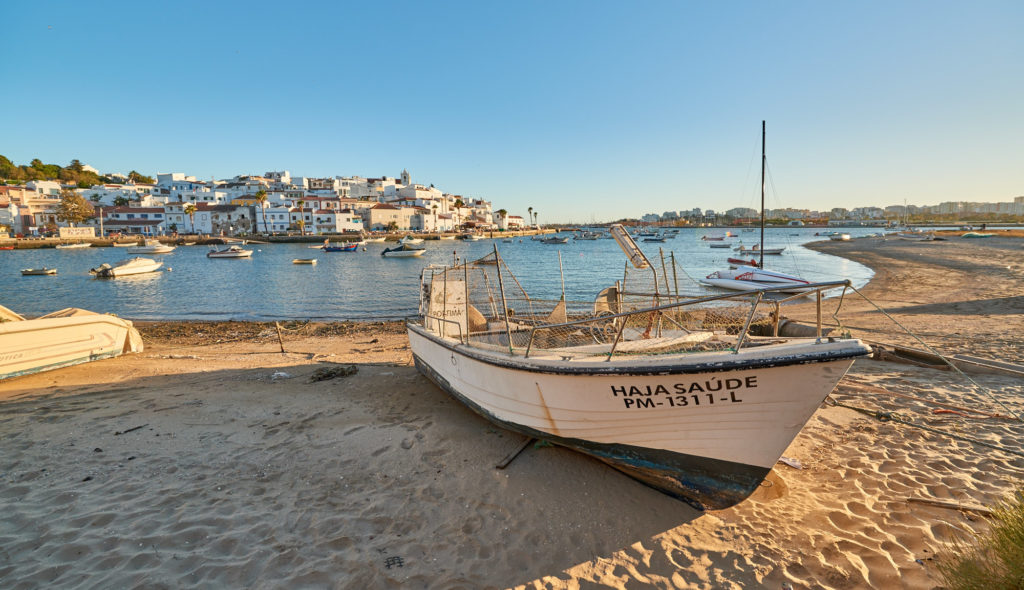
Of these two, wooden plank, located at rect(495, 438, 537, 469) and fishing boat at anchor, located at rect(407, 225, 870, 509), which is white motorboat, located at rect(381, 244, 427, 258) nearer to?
fishing boat at anchor, located at rect(407, 225, 870, 509)

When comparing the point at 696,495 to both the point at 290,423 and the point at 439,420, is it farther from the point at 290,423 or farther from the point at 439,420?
the point at 290,423

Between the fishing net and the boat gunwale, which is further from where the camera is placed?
the fishing net

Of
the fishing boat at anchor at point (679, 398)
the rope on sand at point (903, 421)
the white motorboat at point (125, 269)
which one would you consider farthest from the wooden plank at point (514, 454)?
the white motorboat at point (125, 269)

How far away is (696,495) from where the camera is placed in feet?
16.4

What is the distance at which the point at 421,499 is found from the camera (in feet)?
16.9

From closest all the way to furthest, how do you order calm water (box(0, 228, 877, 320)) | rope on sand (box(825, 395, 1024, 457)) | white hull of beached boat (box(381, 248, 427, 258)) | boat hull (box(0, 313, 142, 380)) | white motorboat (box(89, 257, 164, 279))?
rope on sand (box(825, 395, 1024, 457)) → boat hull (box(0, 313, 142, 380)) → calm water (box(0, 228, 877, 320)) → white motorboat (box(89, 257, 164, 279)) → white hull of beached boat (box(381, 248, 427, 258))

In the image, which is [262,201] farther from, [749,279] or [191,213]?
[749,279]

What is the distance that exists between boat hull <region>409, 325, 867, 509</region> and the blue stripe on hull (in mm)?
11

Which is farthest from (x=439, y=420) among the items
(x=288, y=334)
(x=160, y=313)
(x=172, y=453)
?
(x=160, y=313)

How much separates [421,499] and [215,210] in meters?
119

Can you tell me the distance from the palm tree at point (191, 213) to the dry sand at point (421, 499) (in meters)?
108

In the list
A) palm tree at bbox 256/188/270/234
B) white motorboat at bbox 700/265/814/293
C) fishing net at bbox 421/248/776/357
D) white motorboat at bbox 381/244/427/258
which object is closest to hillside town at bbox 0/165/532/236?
palm tree at bbox 256/188/270/234

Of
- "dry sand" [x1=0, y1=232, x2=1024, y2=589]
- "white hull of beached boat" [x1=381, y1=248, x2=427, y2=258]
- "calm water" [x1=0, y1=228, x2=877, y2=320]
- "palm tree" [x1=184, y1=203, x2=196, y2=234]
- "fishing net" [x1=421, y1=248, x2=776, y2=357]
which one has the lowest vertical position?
"dry sand" [x1=0, y1=232, x2=1024, y2=589]

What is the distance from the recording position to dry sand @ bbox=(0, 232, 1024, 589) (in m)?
4.00
